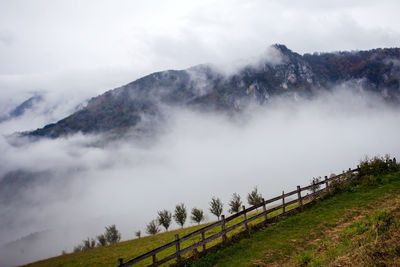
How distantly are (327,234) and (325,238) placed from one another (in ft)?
2.42

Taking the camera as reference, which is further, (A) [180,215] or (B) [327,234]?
(A) [180,215]

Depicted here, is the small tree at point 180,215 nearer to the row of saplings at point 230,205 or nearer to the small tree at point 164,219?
the row of saplings at point 230,205

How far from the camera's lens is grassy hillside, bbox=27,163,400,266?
Result: 920 cm

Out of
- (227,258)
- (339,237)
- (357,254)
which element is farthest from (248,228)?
(357,254)

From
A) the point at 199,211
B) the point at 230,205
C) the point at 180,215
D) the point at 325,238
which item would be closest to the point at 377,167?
the point at 325,238

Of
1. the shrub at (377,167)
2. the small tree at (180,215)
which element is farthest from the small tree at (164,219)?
the shrub at (377,167)

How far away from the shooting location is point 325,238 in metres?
13.0

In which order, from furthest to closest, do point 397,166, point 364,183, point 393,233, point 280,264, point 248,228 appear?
1. point 397,166
2. point 364,183
3. point 248,228
4. point 280,264
5. point 393,233

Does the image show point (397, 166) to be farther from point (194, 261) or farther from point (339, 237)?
point (194, 261)

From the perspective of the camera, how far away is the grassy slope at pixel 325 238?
Result: 331 inches

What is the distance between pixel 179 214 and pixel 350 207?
35508 millimetres

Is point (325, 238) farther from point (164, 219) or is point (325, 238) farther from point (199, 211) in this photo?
point (164, 219)

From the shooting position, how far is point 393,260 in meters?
6.39

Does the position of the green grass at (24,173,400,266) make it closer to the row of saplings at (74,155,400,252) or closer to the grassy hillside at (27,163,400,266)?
the grassy hillside at (27,163,400,266)
